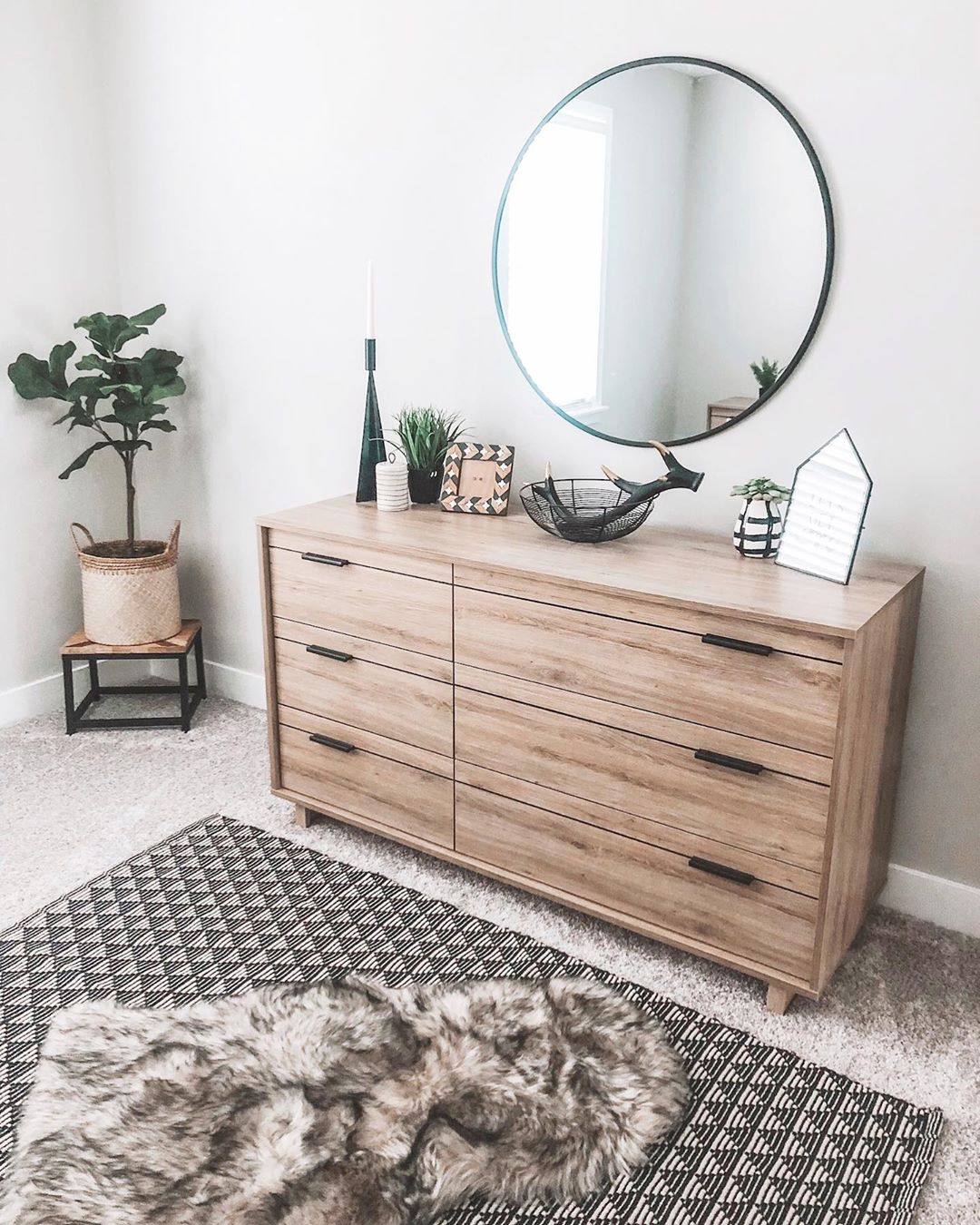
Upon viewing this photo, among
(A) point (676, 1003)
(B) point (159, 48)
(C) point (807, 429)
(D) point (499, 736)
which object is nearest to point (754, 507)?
(C) point (807, 429)

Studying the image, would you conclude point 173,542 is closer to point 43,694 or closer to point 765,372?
point 43,694

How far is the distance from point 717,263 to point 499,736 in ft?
3.53

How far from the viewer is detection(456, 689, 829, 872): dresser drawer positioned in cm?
183

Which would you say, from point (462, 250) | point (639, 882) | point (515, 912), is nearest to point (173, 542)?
point (462, 250)

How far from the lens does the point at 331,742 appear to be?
8.05ft

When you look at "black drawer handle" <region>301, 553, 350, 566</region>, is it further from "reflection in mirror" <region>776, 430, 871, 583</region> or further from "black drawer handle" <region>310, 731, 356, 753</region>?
"reflection in mirror" <region>776, 430, 871, 583</region>

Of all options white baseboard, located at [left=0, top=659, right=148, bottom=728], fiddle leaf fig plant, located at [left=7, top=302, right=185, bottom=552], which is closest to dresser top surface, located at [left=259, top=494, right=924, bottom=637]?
fiddle leaf fig plant, located at [left=7, top=302, right=185, bottom=552]

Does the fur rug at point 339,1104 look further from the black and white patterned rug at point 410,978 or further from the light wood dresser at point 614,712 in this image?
the light wood dresser at point 614,712

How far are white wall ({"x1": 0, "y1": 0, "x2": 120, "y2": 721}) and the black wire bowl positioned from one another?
165 centimetres

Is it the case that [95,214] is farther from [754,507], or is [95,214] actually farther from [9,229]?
[754,507]

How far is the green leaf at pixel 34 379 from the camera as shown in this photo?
2.93 m

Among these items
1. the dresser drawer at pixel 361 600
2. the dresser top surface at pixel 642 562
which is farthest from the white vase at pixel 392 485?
the dresser drawer at pixel 361 600

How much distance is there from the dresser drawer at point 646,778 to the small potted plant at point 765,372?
754 millimetres

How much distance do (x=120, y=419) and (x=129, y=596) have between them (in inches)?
19.8
